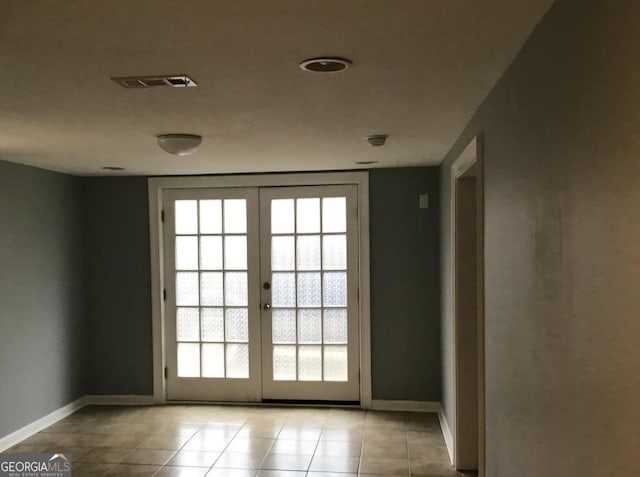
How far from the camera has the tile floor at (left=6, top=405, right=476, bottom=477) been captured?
11.8 feet

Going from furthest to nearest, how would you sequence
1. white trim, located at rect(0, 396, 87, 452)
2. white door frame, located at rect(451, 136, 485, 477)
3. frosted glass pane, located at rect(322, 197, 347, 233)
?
frosted glass pane, located at rect(322, 197, 347, 233) → white trim, located at rect(0, 396, 87, 452) → white door frame, located at rect(451, 136, 485, 477)

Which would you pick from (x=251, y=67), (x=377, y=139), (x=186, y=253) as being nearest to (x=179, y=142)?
(x=377, y=139)

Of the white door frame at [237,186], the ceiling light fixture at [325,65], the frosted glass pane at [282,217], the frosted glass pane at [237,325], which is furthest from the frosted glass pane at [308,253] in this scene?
the ceiling light fixture at [325,65]

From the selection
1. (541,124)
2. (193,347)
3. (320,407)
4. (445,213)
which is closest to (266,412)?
(320,407)

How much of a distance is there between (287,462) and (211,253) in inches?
82.5

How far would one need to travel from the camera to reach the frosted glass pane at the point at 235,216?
16.4 ft

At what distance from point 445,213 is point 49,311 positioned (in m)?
3.33

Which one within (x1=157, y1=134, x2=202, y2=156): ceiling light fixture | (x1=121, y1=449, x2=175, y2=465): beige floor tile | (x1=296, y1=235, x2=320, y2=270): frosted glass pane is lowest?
(x1=121, y1=449, x2=175, y2=465): beige floor tile

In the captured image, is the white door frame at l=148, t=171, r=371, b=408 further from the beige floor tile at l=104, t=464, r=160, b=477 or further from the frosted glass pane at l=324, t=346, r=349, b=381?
the beige floor tile at l=104, t=464, r=160, b=477

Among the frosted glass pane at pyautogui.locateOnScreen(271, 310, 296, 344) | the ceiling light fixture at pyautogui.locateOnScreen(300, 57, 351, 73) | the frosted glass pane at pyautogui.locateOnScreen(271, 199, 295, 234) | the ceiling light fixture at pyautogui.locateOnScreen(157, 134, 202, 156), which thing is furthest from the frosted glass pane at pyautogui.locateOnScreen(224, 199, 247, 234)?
the ceiling light fixture at pyautogui.locateOnScreen(300, 57, 351, 73)

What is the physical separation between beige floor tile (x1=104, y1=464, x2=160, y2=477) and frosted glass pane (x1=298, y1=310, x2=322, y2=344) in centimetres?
172

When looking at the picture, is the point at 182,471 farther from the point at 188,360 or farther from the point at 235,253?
the point at 235,253

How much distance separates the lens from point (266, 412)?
4.76 metres

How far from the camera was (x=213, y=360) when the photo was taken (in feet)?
16.6
